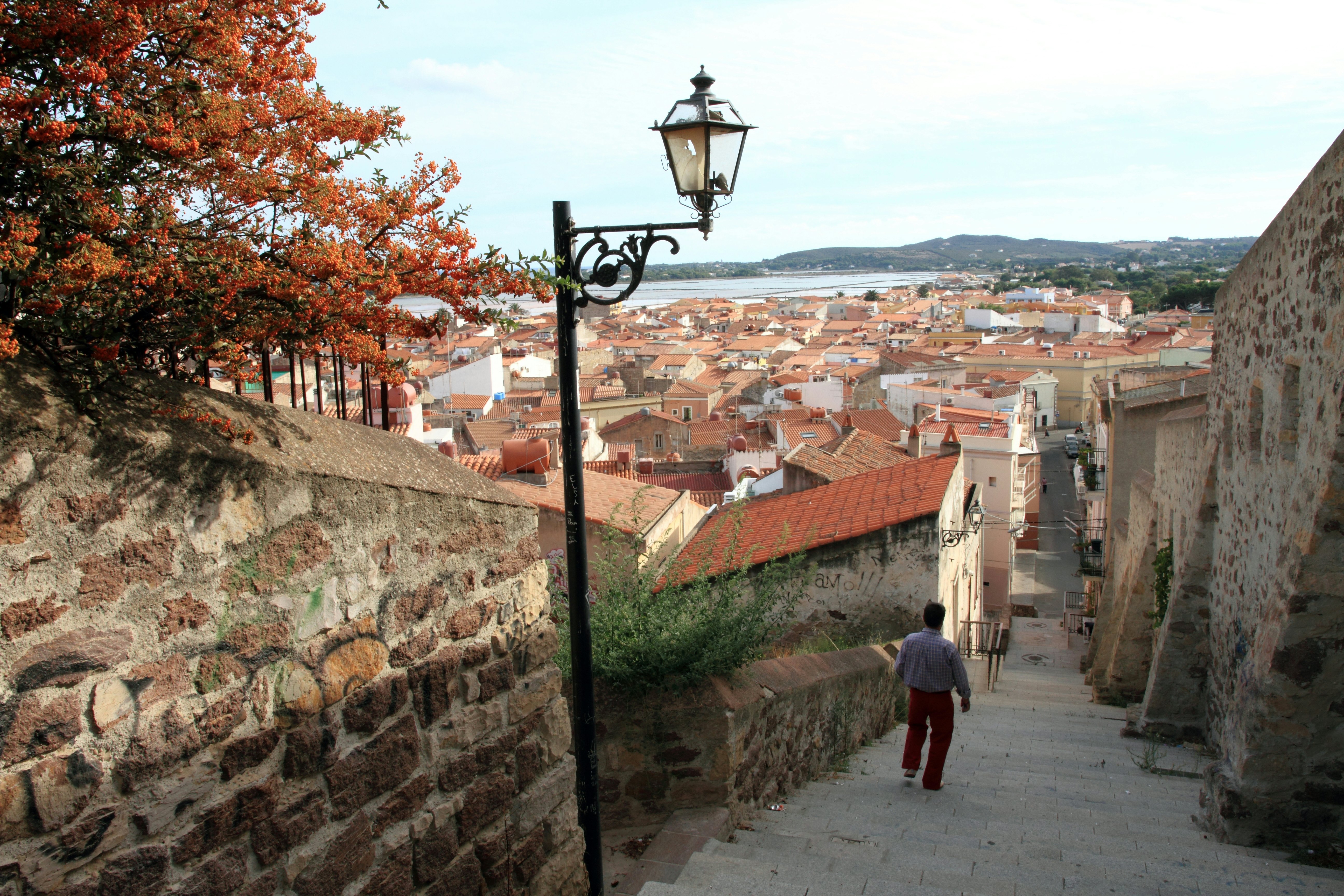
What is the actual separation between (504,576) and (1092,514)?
31703mm

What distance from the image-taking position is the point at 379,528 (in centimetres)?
293

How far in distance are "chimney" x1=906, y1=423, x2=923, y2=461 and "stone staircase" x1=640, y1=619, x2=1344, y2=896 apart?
52.6ft

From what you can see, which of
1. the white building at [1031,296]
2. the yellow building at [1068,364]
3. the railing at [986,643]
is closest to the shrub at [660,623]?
the railing at [986,643]

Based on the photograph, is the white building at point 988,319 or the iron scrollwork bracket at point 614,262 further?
the white building at point 988,319

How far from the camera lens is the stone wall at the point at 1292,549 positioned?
4.71m

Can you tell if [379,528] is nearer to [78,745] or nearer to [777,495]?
[78,745]

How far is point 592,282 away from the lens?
3939 millimetres

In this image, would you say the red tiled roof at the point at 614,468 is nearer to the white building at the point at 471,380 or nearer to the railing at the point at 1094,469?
the railing at the point at 1094,469

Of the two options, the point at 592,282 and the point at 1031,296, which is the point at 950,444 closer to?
the point at 592,282

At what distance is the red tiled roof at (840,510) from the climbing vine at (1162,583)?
218cm

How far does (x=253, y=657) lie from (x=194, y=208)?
116cm

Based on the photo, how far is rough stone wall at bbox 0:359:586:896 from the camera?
2.10 metres

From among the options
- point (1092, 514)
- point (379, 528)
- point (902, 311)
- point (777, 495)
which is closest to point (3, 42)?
point (379, 528)

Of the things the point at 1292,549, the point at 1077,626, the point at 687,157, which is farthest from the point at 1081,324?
the point at 687,157
